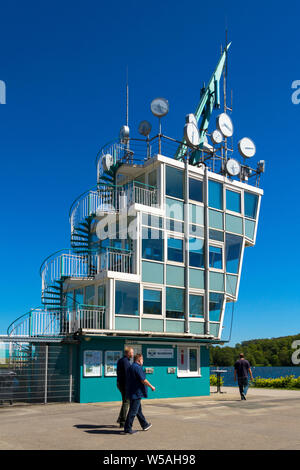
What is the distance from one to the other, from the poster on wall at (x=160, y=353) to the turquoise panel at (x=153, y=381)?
0.32 ft

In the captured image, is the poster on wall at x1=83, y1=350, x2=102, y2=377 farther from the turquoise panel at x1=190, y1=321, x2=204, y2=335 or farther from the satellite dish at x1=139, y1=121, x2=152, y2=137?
the satellite dish at x1=139, y1=121, x2=152, y2=137

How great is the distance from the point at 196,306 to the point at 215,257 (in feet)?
8.77

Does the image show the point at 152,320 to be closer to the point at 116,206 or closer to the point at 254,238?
the point at 116,206

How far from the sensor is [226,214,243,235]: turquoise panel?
26.3m

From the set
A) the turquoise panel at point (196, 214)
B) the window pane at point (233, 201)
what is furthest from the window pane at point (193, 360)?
the window pane at point (233, 201)

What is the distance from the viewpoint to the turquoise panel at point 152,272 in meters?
22.6

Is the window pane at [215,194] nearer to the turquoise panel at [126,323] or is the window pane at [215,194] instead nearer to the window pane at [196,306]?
the window pane at [196,306]

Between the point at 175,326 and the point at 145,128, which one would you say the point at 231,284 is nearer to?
the point at 175,326

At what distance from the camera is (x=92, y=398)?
1998 centimetres

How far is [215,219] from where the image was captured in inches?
1009

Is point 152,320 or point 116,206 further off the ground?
point 116,206
